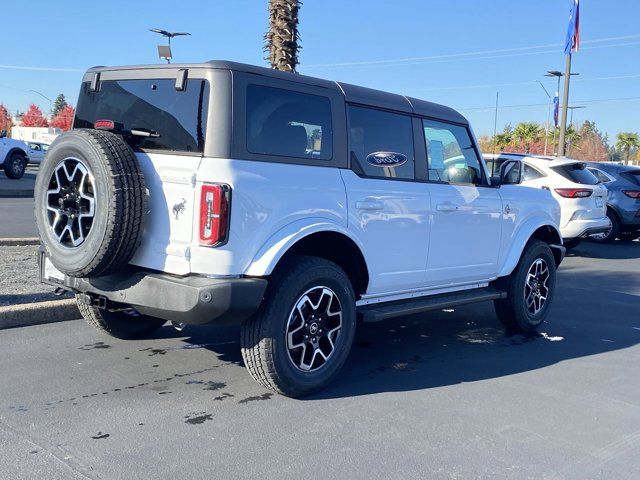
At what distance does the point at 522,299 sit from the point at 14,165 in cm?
1915

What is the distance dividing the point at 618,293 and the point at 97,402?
24.3ft

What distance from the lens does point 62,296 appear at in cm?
645

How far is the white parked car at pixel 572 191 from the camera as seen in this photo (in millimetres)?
11648

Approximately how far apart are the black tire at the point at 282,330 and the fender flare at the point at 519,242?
7.90 feet

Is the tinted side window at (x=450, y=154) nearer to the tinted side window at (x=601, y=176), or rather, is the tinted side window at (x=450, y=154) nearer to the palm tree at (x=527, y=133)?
the tinted side window at (x=601, y=176)

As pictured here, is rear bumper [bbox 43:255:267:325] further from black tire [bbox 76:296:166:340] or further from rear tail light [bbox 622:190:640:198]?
rear tail light [bbox 622:190:640:198]

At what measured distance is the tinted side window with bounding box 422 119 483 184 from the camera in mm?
5680

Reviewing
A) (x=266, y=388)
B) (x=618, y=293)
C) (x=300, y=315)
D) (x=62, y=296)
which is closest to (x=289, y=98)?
(x=300, y=315)

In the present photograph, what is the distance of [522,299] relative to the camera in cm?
651

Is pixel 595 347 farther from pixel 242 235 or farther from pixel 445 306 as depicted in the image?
pixel 242 235

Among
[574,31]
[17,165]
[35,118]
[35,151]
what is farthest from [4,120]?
[574,31]

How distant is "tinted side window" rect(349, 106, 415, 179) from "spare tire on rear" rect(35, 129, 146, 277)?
165cm

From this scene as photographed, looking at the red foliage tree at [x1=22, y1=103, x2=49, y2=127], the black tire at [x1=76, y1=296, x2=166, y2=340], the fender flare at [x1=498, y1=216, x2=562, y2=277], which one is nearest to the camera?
the black tire at [x1=76, y1=296, x2=166, y2=340]

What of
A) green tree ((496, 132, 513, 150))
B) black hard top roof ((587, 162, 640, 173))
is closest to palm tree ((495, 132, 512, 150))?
green tree ((496, 132, 513, 150))
